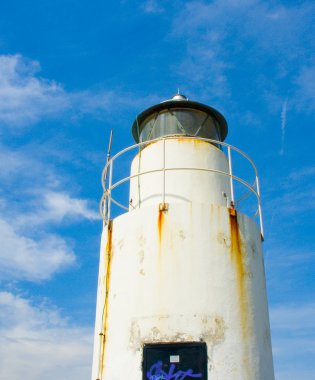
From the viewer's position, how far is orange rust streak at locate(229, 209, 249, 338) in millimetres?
7091

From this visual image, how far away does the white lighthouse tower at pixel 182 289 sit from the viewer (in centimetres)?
674

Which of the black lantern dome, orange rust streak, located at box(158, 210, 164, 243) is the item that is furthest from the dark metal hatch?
the black lantern dome

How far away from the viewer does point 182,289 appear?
704cm

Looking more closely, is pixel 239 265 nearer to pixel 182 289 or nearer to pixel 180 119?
pixel 182 289

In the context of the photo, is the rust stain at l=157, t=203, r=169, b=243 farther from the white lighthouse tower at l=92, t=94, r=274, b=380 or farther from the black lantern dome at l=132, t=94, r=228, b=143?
the black lantern dome at l=132, t=94, r=228, b=143

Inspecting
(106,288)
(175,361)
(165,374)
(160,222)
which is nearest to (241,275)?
(160,222)

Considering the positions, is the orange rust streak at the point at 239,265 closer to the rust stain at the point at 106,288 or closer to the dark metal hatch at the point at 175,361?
the dark metal hatch at the point at 175,361

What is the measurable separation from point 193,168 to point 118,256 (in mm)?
2151

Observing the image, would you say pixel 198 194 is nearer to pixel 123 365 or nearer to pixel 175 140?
pixel 175 140

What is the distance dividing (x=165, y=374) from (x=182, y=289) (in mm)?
1229

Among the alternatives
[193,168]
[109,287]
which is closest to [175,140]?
[193,168]

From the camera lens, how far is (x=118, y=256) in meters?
7.82

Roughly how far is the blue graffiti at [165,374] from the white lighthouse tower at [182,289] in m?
0.01

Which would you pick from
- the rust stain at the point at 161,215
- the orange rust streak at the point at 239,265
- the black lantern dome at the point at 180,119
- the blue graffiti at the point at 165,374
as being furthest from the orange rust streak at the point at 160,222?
the black lantern dome at the point at 180,119
